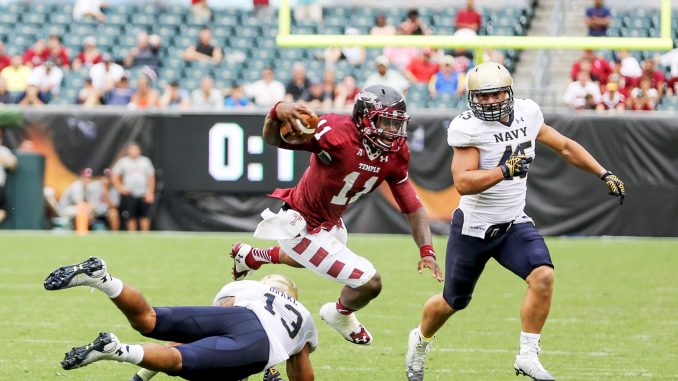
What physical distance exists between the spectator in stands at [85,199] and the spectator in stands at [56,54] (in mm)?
3523

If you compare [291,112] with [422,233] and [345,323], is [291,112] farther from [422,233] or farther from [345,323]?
[345,323]

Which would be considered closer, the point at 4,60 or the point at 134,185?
the point at 134,185

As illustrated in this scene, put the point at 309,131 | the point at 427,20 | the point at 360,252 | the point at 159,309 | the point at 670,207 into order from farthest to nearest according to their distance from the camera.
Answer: the point at 427,20 < the point at 670,207 < the point at 360,252 < the point at 309,131 < the point at 159,309

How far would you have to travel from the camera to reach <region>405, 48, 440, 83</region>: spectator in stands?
17281 millimetres

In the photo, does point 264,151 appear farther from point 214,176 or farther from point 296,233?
point 296,233

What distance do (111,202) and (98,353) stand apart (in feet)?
35.6

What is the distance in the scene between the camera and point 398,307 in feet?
32.3

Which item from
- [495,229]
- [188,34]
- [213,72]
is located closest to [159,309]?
[495,229]

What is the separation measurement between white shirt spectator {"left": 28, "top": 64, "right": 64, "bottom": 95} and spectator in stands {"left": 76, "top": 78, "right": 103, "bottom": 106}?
0.97 meters

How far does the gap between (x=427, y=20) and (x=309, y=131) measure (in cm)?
1295

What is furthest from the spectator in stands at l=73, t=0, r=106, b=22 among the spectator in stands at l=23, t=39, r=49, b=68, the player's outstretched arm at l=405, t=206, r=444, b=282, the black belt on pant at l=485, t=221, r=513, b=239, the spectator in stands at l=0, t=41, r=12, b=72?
the black belt on pant at l=485, t=221, r=513, b=239

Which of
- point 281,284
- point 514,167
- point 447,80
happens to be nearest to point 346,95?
point 447,80

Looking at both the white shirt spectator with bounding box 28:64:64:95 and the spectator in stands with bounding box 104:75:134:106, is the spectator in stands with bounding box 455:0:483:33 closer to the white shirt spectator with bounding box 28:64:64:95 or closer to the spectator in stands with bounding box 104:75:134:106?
the spectator in stands with bounding box 104:75:134:106

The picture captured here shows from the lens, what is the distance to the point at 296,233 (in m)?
6.91
